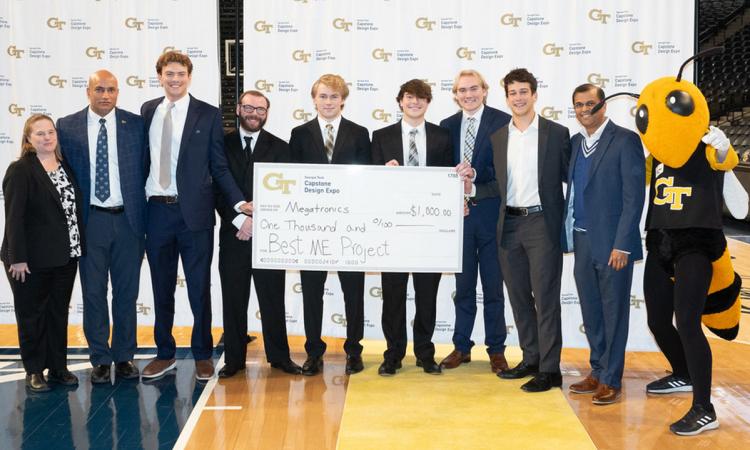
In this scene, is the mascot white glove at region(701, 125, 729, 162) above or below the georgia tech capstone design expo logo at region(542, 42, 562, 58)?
below

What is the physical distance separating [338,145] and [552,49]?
1917 millimetres

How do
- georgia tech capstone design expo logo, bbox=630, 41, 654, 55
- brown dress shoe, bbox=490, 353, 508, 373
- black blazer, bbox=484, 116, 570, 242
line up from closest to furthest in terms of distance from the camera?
1. black blazer, bbox=484, 116, 570, 242
2. brown dress shoe, bbox=490, 353, 508, 373
3. georgia tech capstone design expo logo, bbox=630, 41, 654, 55

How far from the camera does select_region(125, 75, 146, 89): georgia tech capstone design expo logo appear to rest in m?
5.73

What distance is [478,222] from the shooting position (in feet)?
15.2

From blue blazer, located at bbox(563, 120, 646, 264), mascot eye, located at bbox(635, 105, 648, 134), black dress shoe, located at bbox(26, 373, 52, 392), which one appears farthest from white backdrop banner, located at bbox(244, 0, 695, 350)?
black dress shoe, located at bbox(26, 373, 52, 392)

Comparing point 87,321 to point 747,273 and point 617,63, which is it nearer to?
point 617,63

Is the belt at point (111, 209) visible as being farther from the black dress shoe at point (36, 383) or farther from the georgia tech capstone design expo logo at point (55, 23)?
the georgia tech capstone design expo logo at point (55, 23)

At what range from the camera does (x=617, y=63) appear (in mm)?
5387

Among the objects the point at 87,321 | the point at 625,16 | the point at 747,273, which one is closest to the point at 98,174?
the point at 87,321

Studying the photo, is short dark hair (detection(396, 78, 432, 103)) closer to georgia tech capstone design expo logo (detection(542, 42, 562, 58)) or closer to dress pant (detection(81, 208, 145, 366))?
georgia tech capstone design expo logo (detection(542, 42, 562, 58))

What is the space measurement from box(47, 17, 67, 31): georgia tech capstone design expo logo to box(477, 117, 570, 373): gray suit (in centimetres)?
343

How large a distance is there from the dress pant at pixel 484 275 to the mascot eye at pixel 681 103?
125cm

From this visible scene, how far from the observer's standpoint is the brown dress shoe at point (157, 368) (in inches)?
180

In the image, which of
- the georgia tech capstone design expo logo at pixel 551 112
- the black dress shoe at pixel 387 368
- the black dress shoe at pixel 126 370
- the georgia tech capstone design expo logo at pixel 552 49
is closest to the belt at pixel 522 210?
the black dress shoe at pixel 387 368
